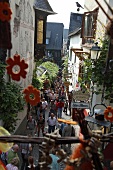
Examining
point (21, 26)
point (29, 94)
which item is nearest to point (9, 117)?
point (21, 26)

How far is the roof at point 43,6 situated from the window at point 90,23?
4.15 metres

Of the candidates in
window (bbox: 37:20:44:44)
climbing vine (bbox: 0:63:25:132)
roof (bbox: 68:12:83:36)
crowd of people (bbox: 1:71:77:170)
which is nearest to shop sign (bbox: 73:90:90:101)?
crowd of people (bbox: 1:71:77:170)

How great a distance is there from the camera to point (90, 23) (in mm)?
13961

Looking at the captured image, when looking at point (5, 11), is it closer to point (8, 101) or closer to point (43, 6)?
point (8, 101)

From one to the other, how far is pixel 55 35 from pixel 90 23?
3972 centimetres

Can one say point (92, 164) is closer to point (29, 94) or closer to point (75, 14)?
point (29, 94)

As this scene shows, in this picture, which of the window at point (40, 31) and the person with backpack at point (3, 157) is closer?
the person with backpack at point (3, 157)

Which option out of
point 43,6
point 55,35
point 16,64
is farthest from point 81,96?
point 55,35

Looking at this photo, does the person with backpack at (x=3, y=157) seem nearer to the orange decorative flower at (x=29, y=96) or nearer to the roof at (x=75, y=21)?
the orange decorative flower at (x=29, y=96)

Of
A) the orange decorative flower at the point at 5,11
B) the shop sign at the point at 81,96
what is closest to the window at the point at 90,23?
the shop sign at the point at 81,96

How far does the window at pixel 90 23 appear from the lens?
13.4m

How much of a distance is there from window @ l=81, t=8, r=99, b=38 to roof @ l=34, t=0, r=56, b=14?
4154mm

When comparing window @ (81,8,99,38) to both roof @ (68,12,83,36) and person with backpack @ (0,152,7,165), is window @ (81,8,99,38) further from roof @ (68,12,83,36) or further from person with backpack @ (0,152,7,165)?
roof @ (68,12,83,36)

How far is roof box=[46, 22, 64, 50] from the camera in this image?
53.0 meters
